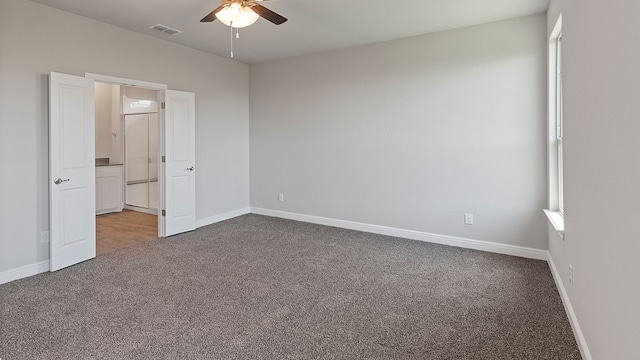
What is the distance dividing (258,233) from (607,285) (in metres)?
4.01

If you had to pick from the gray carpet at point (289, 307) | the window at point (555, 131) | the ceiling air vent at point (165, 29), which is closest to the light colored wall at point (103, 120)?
the ceiling air vent at point (165, 29)

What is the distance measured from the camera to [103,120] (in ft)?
22.2

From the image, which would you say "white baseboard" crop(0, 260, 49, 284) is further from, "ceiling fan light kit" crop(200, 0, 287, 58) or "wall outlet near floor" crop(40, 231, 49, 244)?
"ceiling fan light kit" crop(200, 0, 287, 58)

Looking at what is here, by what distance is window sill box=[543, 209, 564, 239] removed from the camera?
2.84m

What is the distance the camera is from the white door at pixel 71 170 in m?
3.45

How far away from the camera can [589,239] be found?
6.27 feet

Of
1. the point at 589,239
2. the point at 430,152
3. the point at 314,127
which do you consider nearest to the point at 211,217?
the point at 314,127

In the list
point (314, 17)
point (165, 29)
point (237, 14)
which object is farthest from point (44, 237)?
point (314, 17)

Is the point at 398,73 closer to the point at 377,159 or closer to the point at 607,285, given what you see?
the point at 377,159

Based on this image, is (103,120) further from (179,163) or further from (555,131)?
(555,131)

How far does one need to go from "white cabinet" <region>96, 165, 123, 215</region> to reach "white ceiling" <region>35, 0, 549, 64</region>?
3.13m

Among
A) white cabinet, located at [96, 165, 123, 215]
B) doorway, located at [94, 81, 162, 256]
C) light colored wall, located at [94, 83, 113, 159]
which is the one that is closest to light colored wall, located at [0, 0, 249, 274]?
doorway, located at [94, 81, 162, 256]

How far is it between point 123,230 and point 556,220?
18.6 feet

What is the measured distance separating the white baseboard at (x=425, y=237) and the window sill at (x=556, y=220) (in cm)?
57
